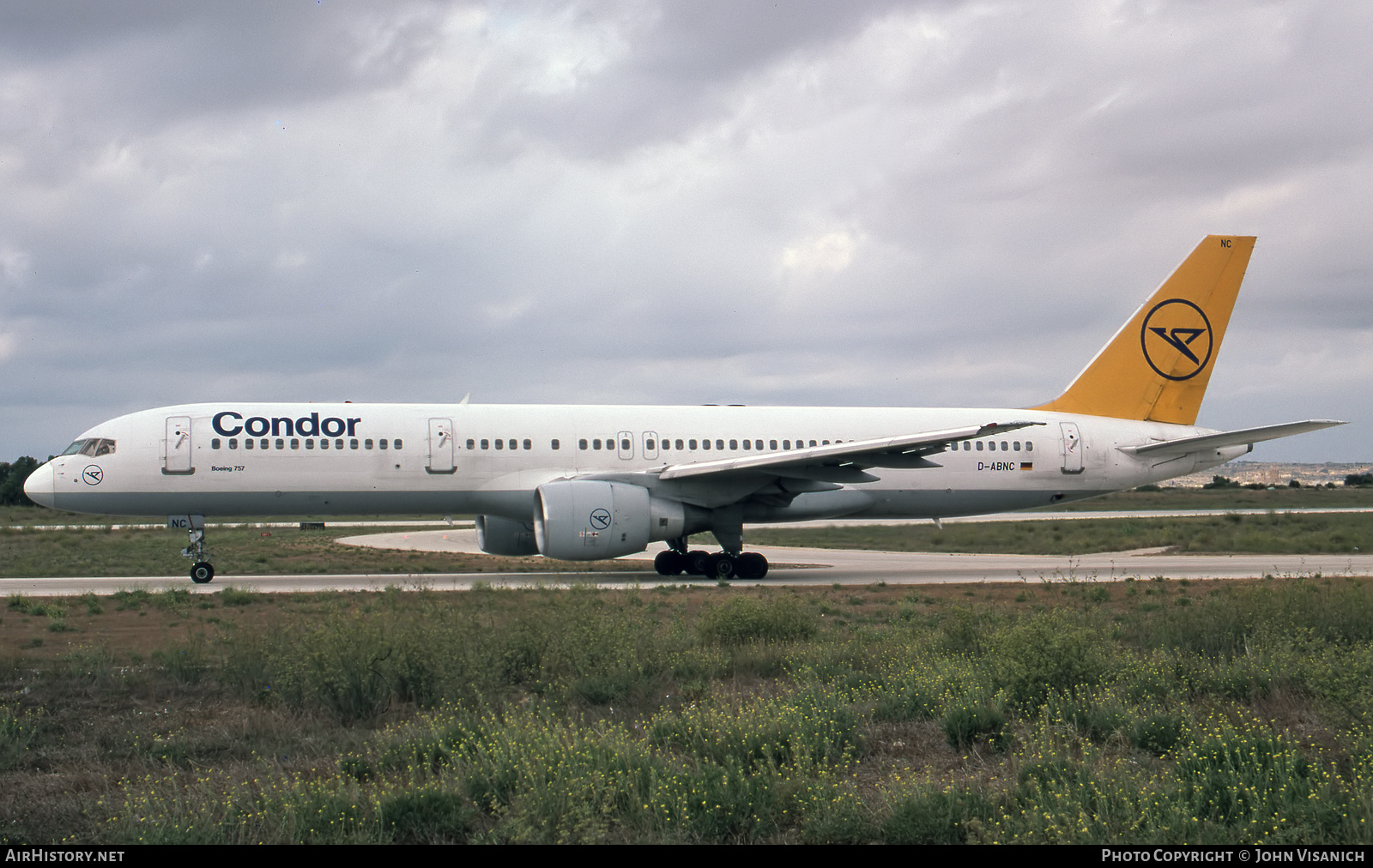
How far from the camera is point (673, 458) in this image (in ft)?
74.5

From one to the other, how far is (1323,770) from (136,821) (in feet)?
22.0

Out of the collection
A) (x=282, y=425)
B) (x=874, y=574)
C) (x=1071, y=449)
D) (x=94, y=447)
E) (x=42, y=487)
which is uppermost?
(x=282, y=425)

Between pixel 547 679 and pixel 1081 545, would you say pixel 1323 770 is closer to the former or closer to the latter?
pixel 547 679

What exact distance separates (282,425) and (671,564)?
8634 mm

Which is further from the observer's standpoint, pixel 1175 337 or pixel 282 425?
pixel 1175 337

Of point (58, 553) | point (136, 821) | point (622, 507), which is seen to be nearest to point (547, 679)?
point (136, 821)

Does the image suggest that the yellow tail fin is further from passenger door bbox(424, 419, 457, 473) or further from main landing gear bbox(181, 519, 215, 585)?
main landing gear bbox(181, 519, 215, 585)

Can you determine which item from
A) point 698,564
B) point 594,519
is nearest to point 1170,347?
point 698,564

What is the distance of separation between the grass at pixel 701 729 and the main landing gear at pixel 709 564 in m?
9.82

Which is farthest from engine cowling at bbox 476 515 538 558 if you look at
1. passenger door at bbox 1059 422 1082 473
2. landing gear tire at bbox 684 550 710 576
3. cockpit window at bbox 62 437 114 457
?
passenger door at bbox 1059 422 1082 473

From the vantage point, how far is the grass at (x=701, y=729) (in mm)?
5559

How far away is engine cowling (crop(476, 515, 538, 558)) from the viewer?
23.3m

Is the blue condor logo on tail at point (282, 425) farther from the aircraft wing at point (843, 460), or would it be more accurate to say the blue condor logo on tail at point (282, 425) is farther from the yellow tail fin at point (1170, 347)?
the yellow tail fin at point (1170, 347)

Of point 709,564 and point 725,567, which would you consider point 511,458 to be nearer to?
point 709,564
